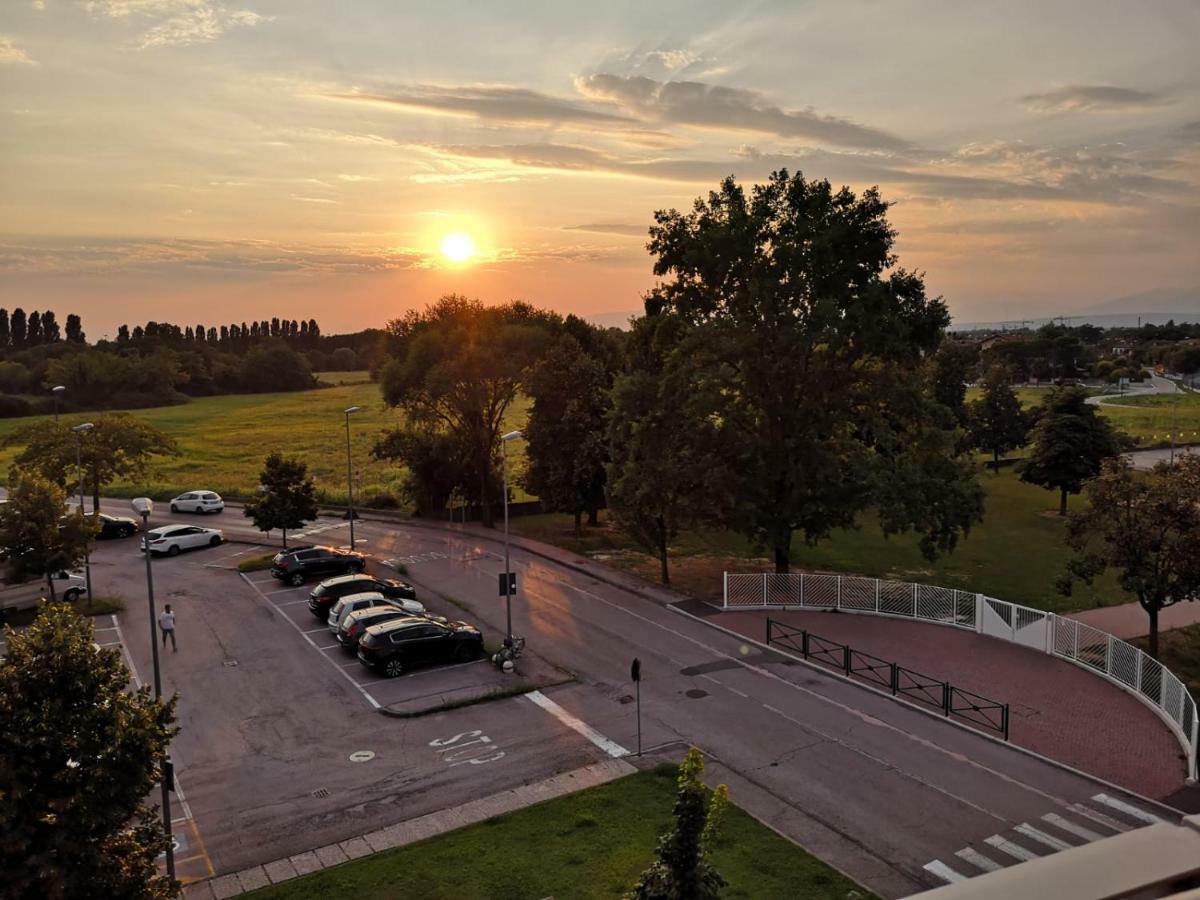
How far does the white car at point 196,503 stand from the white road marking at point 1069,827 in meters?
47.2

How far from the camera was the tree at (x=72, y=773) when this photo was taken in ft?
36.3

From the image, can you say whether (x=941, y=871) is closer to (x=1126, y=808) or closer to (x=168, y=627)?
(x=1126, y=808)

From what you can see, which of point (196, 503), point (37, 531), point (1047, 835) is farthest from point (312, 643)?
point (196, 503)

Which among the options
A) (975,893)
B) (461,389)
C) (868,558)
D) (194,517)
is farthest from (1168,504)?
(194,517)

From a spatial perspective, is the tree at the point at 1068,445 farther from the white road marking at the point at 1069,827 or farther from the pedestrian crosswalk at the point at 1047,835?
the white road marking at the point at 1069,827

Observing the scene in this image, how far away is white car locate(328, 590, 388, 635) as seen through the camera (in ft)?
94.1

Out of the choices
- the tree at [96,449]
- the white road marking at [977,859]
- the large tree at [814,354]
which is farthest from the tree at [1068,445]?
A: the tree at [96,449]

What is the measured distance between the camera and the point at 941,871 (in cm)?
1535

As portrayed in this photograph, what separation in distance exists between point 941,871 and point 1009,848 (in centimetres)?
172

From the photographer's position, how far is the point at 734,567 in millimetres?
39156

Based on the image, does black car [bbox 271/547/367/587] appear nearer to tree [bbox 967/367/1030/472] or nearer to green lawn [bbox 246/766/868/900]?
green lawn [bbox 246/766/868/900]

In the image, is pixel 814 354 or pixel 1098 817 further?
pixel 814 354

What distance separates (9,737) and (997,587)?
33.9 meters

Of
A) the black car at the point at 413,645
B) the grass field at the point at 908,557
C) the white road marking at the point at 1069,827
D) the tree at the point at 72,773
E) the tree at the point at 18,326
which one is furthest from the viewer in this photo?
the tree at the point at 18,326
